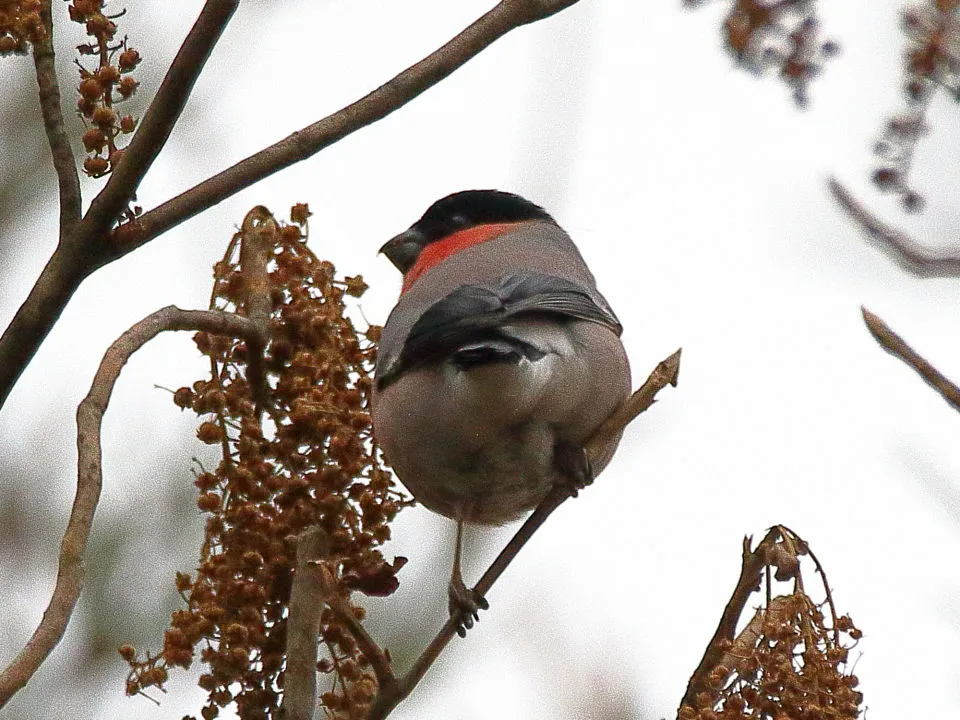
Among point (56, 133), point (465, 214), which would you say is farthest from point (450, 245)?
point (56, 133)

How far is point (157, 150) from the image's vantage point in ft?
7.57

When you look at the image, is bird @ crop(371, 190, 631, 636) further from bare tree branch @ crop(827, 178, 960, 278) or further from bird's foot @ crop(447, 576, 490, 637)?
bare tree branch @ crop(827, 178, 960, 278)

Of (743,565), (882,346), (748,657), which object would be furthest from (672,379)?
(882,346)

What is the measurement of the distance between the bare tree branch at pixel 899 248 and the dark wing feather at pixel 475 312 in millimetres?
1182

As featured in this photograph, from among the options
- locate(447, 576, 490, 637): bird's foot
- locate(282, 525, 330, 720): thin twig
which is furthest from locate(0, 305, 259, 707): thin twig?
locate(447, 576, 490, 637): bird's foot

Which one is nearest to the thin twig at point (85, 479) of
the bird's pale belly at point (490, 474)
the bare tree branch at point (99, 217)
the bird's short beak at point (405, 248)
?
the bare tree branch at point (99, 217)

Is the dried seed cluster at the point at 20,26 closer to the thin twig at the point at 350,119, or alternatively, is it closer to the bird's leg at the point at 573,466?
the thin twig at the point at 350,119

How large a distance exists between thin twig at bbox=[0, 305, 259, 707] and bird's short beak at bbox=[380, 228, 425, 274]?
1.84 meters

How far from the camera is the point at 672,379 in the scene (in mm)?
2805

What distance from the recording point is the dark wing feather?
128 inches

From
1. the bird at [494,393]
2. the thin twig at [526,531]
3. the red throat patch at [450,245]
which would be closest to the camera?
the thin twig at [526,531]

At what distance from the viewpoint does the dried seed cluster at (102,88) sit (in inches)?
98.4

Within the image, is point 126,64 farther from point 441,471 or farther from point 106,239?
point 441,471

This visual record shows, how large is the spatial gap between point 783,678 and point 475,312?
4.16ft
